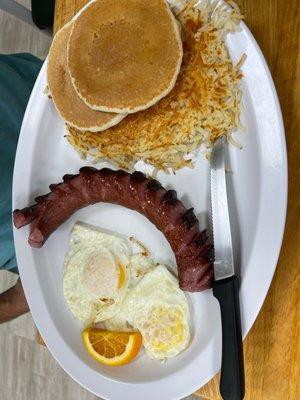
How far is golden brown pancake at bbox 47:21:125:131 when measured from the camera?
1299mm

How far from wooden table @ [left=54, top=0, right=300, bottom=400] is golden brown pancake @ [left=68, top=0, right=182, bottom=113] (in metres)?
0.23

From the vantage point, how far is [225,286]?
1.16 m

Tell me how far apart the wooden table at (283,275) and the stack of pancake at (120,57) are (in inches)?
9.2

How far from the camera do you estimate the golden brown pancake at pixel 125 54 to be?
4.02 feet

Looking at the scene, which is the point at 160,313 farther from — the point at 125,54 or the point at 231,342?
the point at 125,54

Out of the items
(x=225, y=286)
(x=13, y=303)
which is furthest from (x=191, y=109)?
(x=13, y=303)

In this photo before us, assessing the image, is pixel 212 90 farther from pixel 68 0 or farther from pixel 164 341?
pixel 164 341

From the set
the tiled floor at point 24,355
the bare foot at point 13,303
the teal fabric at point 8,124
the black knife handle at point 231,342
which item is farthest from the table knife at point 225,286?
the tiled floor at point 24,355

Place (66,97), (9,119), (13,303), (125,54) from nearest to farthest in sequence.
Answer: (125,54) → (66,97) → (9,119) → (13,303)

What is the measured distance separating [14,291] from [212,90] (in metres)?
1.04

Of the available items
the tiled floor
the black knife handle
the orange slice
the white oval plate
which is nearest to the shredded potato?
the white oval plate

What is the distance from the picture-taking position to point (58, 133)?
4.92 feet

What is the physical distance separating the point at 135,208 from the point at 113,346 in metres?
0.36

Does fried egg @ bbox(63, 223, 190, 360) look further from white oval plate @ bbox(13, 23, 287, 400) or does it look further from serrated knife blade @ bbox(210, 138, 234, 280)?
serrated knife blade @ bbox(210, 138, 234, 280)
